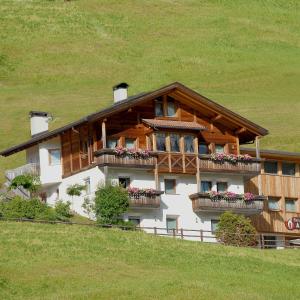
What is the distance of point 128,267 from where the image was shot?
157ft

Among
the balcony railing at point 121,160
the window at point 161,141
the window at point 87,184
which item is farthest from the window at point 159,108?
the window at point 87,184

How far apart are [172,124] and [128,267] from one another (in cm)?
2273

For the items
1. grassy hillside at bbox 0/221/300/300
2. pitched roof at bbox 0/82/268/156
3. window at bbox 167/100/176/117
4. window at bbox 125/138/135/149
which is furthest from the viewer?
window at bbox 167/100/176/117

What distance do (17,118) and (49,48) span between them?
31.8 meters

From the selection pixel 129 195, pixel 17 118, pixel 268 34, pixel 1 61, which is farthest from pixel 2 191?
pixel 268 34

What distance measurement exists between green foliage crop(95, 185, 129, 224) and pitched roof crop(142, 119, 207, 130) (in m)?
6.46

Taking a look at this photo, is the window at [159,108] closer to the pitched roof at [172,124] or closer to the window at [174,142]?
the pitched roof at [172,124]

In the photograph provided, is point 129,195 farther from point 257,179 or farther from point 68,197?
point 257,179

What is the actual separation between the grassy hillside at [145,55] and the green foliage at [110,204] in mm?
35840

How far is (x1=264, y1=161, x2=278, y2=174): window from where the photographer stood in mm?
75375

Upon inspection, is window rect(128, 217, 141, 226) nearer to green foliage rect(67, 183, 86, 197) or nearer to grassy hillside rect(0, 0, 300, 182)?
green foliage rect(67, 183, 86, 197)

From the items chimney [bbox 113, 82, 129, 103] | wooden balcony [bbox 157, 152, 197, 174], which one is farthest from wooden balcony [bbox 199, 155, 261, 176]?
chimney [bbox 113, 82, 129, 103]

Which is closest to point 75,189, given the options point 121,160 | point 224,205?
point 121,160

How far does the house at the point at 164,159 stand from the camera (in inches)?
2662
